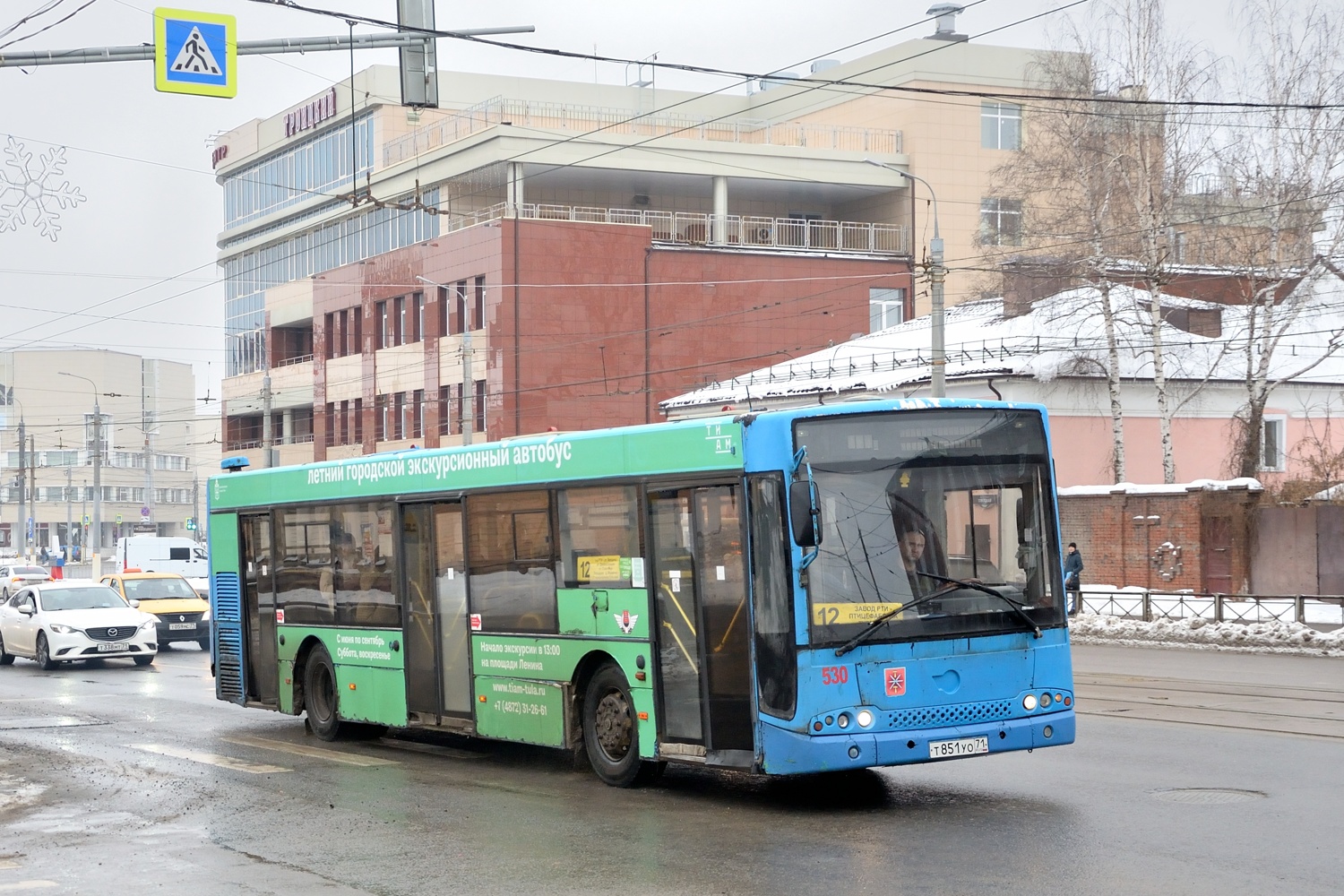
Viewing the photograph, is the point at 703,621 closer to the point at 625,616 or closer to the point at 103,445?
the point at 625,616

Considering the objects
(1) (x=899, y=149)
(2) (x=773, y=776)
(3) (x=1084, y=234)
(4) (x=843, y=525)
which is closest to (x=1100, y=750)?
(2) (x=773, y=776)

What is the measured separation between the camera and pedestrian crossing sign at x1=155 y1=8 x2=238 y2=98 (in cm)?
1253

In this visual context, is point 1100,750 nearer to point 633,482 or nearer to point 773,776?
point 773,776

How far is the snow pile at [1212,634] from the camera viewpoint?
26.8 meters

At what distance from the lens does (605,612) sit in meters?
12.4

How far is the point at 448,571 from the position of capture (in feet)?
47.1

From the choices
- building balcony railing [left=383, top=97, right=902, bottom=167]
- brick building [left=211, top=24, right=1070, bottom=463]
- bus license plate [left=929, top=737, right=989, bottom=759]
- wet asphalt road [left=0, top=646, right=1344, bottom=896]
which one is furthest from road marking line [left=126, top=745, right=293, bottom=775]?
building balcony railing [left=383, top=97, right=902, bottom=167]

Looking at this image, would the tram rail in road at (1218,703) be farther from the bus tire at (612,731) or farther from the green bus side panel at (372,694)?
the green bus side panel at (372,694)

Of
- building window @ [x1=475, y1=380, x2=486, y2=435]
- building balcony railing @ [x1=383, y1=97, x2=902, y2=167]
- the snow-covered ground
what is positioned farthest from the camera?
building balcony railing @ [x1=383, y1=97, x2=902, y2=167]

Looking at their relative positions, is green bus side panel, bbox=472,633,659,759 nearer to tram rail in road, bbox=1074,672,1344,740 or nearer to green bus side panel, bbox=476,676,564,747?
green bus side panel, bbox=476,676,564,747

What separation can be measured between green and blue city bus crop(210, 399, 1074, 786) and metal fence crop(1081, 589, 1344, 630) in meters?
18.2

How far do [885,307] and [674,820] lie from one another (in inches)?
2220

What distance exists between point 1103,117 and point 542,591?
30.3m

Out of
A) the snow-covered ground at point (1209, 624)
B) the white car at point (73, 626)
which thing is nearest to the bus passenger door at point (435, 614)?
the white car at point (73, 626)
